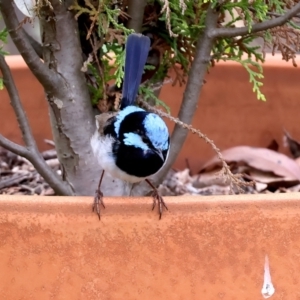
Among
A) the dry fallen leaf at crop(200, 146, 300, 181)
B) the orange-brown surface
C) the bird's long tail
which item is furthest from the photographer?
the dry fallen leaf at crop(200, 146, 300, 181)

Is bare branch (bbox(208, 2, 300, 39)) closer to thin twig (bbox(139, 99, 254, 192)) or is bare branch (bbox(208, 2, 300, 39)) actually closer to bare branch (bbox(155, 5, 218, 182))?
bare branch (bbox(155, 5, 218, 182))

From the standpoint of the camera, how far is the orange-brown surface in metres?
1.46

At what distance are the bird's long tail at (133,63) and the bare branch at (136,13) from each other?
8cm

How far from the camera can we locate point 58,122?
1.83 meters

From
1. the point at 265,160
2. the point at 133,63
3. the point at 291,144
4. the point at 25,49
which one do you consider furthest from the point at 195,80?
the point at 291,144

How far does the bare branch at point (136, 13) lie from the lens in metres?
1.76

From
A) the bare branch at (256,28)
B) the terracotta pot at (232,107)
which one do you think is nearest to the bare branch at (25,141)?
the bare branch at (256,28)

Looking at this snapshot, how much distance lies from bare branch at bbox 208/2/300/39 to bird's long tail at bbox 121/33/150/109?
0.21 meters

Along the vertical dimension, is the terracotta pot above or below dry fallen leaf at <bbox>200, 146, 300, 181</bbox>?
above

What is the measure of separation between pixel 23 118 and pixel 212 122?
3.46 ft

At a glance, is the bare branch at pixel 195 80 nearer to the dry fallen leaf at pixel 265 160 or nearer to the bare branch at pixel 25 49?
the bare branch at pixel 25 49

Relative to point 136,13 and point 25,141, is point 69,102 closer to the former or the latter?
point 25,141

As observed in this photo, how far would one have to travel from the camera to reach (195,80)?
5.99ft

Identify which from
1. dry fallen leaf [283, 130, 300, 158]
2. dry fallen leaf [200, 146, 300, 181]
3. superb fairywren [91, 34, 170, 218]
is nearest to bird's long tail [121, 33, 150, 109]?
superb fairywren [91, 34, 170, 218]
